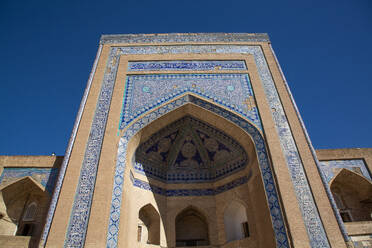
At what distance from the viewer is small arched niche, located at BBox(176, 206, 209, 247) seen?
5617 mm

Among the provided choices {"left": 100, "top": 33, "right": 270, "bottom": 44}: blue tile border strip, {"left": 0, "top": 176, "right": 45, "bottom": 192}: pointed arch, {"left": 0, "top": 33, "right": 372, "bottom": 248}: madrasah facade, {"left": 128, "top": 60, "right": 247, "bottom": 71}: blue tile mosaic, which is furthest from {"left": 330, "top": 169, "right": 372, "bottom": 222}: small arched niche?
{"left": 0, "top": 176, "right": 45, "bottom": 192}: pointed arch

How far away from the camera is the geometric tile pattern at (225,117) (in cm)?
389

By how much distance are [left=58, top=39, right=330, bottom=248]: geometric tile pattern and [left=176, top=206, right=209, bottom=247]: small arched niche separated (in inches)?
89.8

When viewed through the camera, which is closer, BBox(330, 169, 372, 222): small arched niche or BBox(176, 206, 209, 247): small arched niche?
BBox(330, 169, 372, 222): small arched niche

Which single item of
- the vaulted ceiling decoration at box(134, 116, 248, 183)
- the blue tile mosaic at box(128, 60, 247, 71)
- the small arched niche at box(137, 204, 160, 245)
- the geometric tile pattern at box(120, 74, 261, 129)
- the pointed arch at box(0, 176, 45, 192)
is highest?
the blue tile mosaic at box(128, 60, 247, 71)

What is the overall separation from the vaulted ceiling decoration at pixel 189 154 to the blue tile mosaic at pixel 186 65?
108 cm

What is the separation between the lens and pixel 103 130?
476 centimetres

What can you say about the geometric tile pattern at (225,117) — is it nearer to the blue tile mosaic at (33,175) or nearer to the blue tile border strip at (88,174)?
the blue tile border strip at (88,174)

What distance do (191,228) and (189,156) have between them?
150cm

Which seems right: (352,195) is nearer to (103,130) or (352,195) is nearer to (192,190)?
(192,190)

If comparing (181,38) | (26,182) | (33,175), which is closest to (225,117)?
(181,38)

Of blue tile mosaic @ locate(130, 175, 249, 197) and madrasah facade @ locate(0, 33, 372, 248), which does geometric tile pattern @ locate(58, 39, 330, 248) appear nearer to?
madrasah facade @ locate(0, 33, 372, 248)

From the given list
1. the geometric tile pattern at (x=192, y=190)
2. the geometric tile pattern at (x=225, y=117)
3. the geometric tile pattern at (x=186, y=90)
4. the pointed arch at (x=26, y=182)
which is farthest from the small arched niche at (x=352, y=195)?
the pointed arch at (x=26, y=182)

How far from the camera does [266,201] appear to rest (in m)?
4.23
